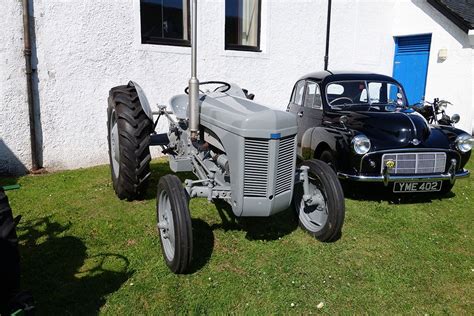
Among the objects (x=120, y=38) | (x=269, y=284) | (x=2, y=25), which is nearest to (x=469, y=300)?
(x=269, y=284)

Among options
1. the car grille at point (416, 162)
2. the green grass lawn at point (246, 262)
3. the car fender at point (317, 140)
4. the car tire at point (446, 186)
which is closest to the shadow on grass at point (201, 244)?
the green grass lawn at point (246, 262)

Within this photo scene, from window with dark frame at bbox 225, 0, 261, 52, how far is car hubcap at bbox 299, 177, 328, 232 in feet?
15.4

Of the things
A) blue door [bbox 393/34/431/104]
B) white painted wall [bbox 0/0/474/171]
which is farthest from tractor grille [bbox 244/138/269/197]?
blue door [bbox 393/34/431/104]

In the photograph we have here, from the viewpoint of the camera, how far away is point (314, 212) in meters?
3.75

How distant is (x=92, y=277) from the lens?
2.95 m

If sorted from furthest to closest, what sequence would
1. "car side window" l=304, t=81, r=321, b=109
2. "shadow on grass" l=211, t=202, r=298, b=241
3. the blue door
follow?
the blue door, "car side window" l=304, t=81, r=321, b=109, "shadow on grass" l=211, t=202, r=298, b=241

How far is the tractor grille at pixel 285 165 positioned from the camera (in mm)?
3074

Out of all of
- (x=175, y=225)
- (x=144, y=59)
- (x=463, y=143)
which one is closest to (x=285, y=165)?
(x=175, y=225)

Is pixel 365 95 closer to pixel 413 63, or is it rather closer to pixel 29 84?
pixel 29 84

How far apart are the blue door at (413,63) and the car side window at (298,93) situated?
458 centimetres

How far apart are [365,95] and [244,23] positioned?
3.34 metres

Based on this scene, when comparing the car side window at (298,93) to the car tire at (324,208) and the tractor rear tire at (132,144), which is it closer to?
the car tire at (324,208)

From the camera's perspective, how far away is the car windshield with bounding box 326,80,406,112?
5531 mm

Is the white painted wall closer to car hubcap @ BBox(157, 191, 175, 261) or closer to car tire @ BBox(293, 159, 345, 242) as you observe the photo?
car hubcap @ BBox(157, 191, 175, 261)
